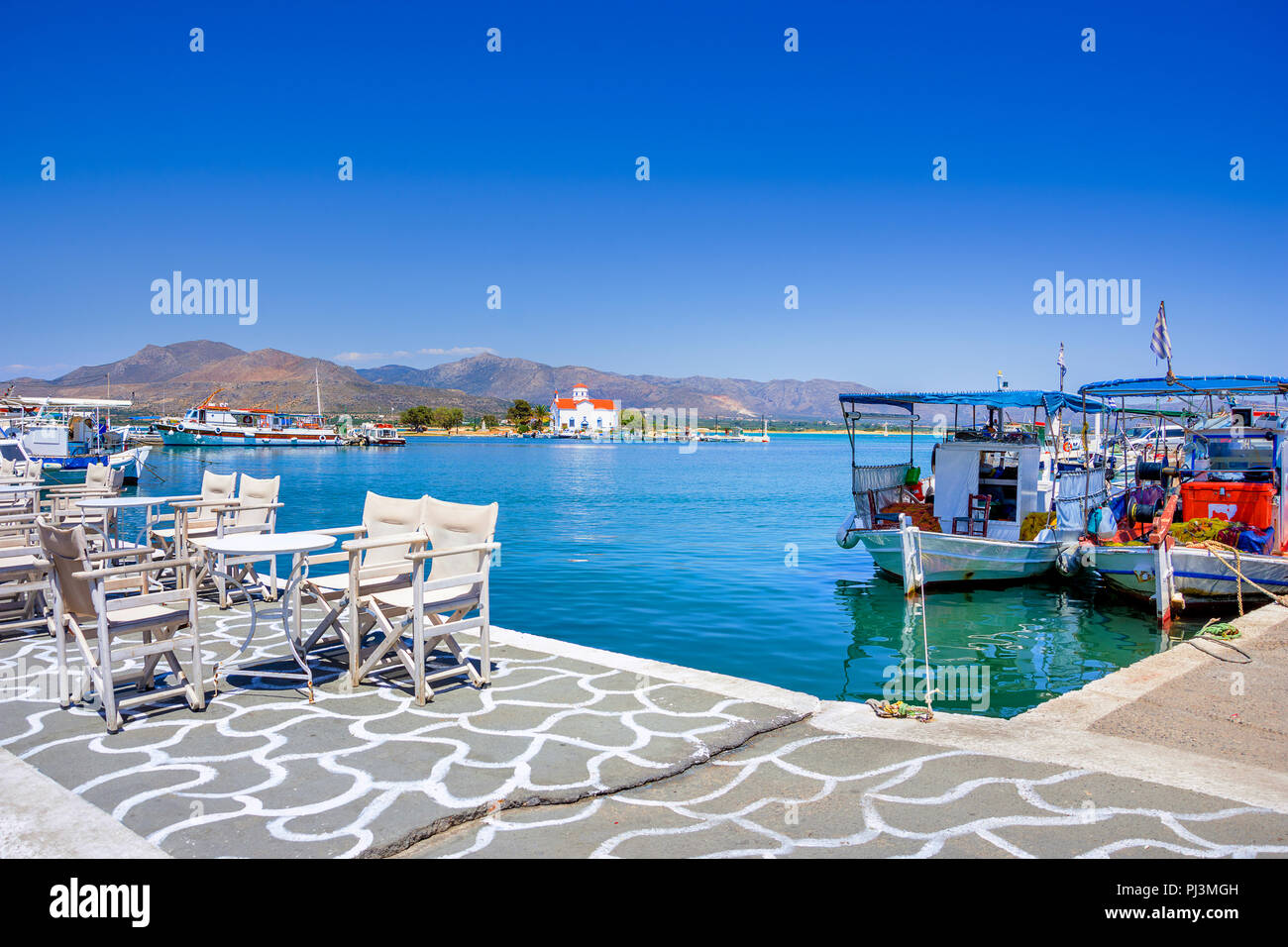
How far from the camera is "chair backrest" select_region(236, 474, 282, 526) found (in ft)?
26.0

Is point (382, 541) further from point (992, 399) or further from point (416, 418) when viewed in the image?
point (416, 418)

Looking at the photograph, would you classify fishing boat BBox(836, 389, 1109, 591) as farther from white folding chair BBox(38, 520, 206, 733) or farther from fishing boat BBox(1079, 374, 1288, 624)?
white folding chair BBox(38, 520, 206, 733)

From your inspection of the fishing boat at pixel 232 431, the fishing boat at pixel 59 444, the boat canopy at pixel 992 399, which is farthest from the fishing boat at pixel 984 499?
the fishing boat at pixel 232 431

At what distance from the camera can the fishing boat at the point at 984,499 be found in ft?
46.4

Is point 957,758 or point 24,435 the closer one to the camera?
point 957,758

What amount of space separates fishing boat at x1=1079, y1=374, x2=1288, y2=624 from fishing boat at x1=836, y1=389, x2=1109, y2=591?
0.92 meters

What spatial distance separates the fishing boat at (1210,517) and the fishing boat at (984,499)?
0.92m

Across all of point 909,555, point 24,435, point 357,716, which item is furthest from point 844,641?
point 24,435

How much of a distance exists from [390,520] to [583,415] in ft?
579

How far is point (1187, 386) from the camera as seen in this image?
1272 cm

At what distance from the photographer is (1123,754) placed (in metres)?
4.16

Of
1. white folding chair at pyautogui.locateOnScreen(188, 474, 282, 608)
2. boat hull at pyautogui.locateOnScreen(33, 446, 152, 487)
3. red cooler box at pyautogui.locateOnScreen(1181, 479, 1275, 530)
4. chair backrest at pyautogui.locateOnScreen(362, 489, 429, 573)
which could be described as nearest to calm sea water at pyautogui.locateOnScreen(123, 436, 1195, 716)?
red cooler box at pyautogui.locateOnScreen(1181, 479, 1275, 530)

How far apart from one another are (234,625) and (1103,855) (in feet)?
21.0
